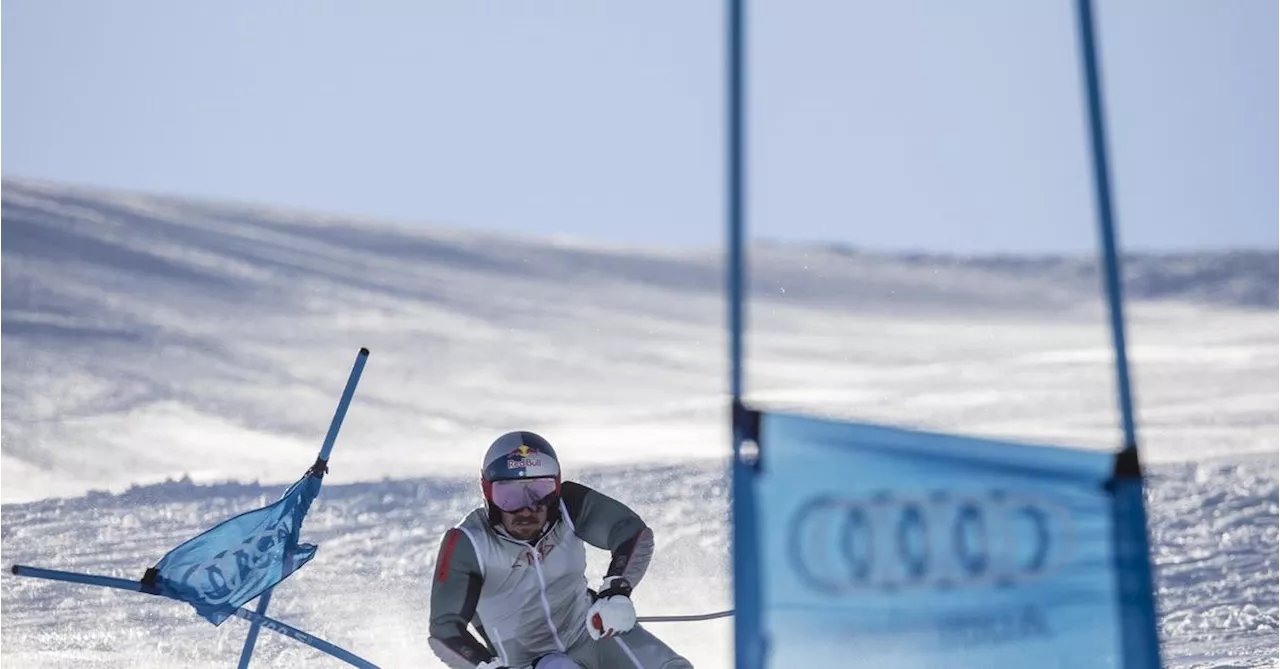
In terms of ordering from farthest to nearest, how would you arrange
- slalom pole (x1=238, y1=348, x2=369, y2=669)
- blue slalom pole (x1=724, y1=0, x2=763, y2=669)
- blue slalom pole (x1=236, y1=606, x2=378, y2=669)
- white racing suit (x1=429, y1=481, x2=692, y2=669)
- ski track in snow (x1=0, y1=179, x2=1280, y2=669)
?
ski track in snow (x1=0, y1=179, x2=1280, y2=669) < slalom pole (x1=238, y1=348, x2=369, y2=669) < blue slalom pole (x1=236, y1=606, x2=378, y2=669) < white racing suit (x1=429, y1=481, x2=692, y2=669) < blue slalom pole (x1=724, y1=0, x2=763, y2=669)

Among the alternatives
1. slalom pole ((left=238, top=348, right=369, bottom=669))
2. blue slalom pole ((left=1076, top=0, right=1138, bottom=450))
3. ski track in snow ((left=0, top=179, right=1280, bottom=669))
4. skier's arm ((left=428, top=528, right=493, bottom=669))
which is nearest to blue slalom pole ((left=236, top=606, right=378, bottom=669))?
slalom pole ((left=238, top=348, right=369, bottom=669))

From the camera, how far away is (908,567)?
3.48 m

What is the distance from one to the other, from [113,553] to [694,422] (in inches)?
285

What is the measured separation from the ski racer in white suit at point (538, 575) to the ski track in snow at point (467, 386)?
Result: 120 centimetres

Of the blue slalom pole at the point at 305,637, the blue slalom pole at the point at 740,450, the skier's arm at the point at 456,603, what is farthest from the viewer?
the blue slalom pole at the point at 305,637

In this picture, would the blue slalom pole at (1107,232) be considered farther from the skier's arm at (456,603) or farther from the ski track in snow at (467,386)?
the skier's arm at (456,603)

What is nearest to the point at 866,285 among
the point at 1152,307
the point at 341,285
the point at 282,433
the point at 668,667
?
the point at 1152,307

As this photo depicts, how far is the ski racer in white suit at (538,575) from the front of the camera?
15.5ft

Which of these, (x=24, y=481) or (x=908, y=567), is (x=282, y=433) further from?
(x=908, y=567)

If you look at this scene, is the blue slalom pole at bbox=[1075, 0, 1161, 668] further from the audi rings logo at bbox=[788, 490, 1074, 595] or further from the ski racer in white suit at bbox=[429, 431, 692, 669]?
the ski racer in white suit at bbox=[429, 431, 692, 669]

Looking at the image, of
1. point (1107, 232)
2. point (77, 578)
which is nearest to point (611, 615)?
point (77, 578)

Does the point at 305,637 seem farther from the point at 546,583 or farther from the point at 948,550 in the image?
the point at 948,550

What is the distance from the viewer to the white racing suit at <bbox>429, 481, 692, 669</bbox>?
4.78m

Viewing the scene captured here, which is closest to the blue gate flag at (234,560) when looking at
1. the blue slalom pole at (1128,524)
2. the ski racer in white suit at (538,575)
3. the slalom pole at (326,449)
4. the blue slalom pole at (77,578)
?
the slalom pole at (326,449)
